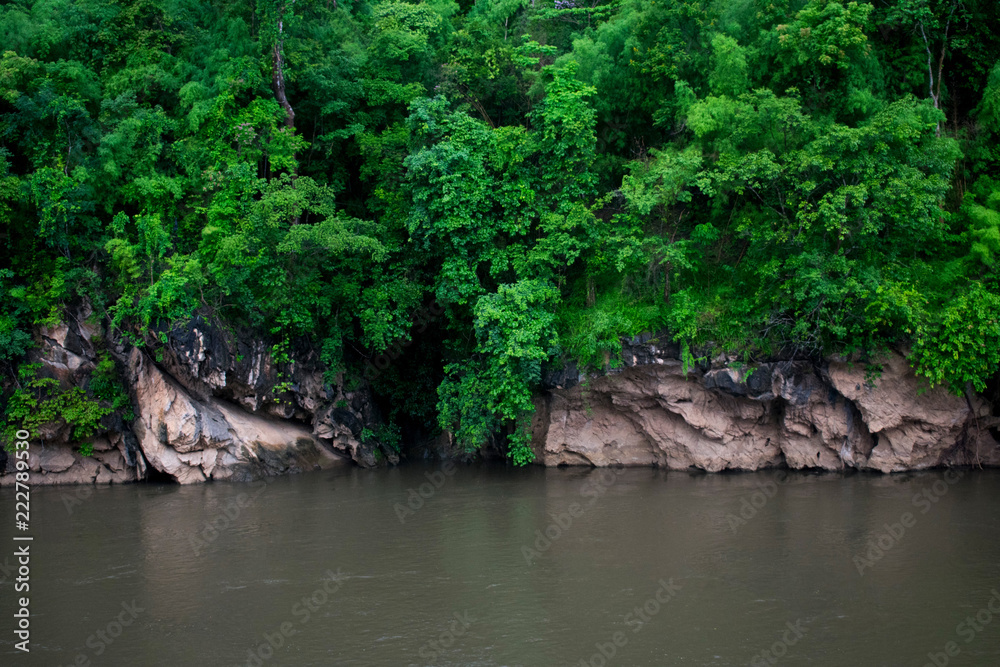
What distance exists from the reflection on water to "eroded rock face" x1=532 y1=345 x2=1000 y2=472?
2.45 feet

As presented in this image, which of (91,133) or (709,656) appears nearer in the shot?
(709,656)

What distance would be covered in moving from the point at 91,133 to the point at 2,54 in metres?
2.86

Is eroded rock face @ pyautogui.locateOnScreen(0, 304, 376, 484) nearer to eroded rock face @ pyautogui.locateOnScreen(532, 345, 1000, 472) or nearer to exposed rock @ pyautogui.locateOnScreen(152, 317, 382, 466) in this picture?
exposed rock @ pyautogui.locateOnScreen(152, 317, 382, 466)

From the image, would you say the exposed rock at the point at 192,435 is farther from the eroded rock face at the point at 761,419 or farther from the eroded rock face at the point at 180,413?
the eroded rock face at the point at 761,419

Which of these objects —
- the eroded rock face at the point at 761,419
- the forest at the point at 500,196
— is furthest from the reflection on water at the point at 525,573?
the forest at the point at 500,196

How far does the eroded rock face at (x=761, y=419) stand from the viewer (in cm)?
1664

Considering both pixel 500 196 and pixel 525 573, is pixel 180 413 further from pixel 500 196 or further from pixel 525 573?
pixel 525 573

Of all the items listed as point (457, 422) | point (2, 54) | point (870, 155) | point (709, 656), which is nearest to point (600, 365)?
point (457, 422)

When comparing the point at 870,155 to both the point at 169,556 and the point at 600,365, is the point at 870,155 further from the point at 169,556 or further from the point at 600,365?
the point at 169,556

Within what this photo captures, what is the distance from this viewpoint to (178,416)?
17.4 m

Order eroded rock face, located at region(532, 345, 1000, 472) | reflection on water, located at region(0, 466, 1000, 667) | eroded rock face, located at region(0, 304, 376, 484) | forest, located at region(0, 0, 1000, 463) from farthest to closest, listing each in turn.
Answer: eroded rock face, located at region(0, 304, 376, 484), eroded rock face, located at region(532, 345, 1000, 472), forest, located at region(0, 0, 1000, 463), reflection on water, located at region(0, 466, 1000, 667)

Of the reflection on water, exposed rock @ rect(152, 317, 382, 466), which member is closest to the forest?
exposed rock @ rect(152, 317, 382, 466)

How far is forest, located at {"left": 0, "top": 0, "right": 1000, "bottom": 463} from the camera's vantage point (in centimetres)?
1634

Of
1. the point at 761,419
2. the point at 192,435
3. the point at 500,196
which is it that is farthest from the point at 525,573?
the point at 500,196
